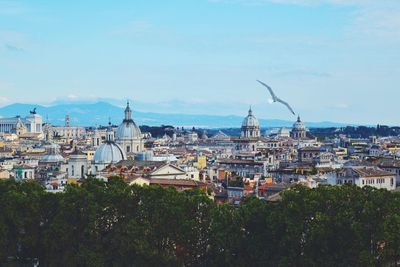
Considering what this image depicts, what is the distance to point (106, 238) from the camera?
36094 mm

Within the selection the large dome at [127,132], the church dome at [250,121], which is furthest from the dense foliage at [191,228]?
the church dome at [250,121]

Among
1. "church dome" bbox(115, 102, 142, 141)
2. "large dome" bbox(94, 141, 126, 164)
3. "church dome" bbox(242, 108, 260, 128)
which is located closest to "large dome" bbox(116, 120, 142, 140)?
"church dome" bbox(115, 102, 142, 141)

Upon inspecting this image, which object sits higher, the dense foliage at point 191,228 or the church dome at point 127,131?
the church dome at point 127,131

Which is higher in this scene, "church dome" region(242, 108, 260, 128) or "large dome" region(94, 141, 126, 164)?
"church dome" region(242, 108, 260, 128)

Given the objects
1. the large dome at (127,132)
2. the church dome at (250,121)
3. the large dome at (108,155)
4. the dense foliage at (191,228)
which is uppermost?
the church dome at (250,121)

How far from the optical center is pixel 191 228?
3462cm

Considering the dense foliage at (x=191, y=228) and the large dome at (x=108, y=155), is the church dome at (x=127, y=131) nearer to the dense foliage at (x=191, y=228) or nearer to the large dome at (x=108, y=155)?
the large dome at (x=108, y=155)

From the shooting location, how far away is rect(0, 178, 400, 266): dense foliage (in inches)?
1246

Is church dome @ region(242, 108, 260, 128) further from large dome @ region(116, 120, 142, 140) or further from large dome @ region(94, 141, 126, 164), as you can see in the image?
large dome @ region(94, 141, 126, 164)

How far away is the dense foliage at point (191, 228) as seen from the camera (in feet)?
104

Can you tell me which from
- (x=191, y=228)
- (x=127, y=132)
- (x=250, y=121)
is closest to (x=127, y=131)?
(x=127, y=132)

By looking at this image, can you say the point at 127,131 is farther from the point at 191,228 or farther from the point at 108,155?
the point at 191,228

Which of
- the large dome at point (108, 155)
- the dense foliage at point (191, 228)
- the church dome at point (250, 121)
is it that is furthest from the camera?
the church dome at point (250, 121)

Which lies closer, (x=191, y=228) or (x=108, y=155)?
(x=191, y=228)
